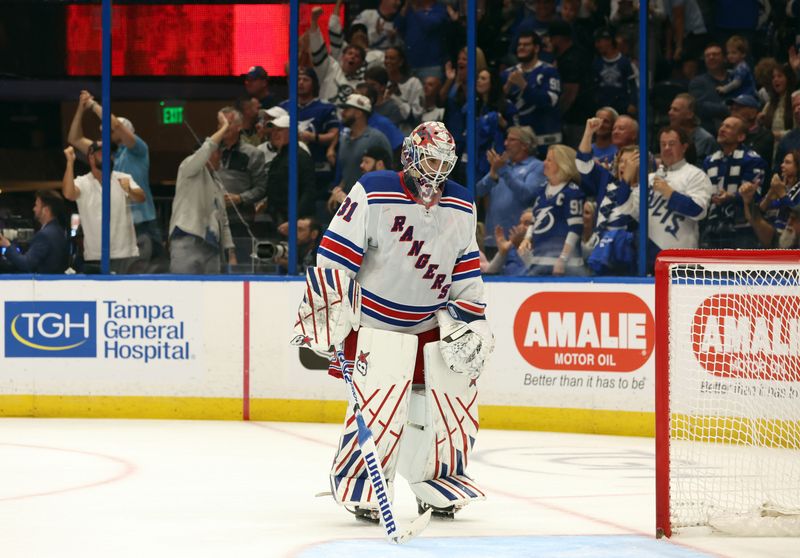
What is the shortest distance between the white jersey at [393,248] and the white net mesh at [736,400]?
0.86 metres

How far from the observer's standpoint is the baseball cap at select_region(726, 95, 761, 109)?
715cm

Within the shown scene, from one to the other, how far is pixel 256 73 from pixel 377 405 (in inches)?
165

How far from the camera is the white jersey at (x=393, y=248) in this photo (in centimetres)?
441

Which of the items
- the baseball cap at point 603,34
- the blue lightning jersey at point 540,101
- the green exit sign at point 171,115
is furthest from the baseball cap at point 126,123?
the baseball cap at point 603,34

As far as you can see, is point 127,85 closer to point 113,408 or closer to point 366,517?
point 113,408

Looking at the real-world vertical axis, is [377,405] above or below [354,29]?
below

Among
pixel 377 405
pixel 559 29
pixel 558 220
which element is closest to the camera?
pixel 377 405

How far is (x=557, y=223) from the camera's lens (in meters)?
7.59

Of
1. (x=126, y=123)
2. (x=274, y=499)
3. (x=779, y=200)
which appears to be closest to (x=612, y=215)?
A: (x=779, y=200)

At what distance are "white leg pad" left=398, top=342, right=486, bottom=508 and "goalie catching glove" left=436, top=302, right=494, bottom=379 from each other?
5 centimetres

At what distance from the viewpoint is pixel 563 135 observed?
302 inches

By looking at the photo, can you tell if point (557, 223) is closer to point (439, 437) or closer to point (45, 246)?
point (45, 246)

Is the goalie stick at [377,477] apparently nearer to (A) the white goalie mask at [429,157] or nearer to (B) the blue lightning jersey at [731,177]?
(A) the white goalie mask at [429,157]

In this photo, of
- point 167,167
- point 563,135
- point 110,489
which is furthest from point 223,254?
point 110,489
